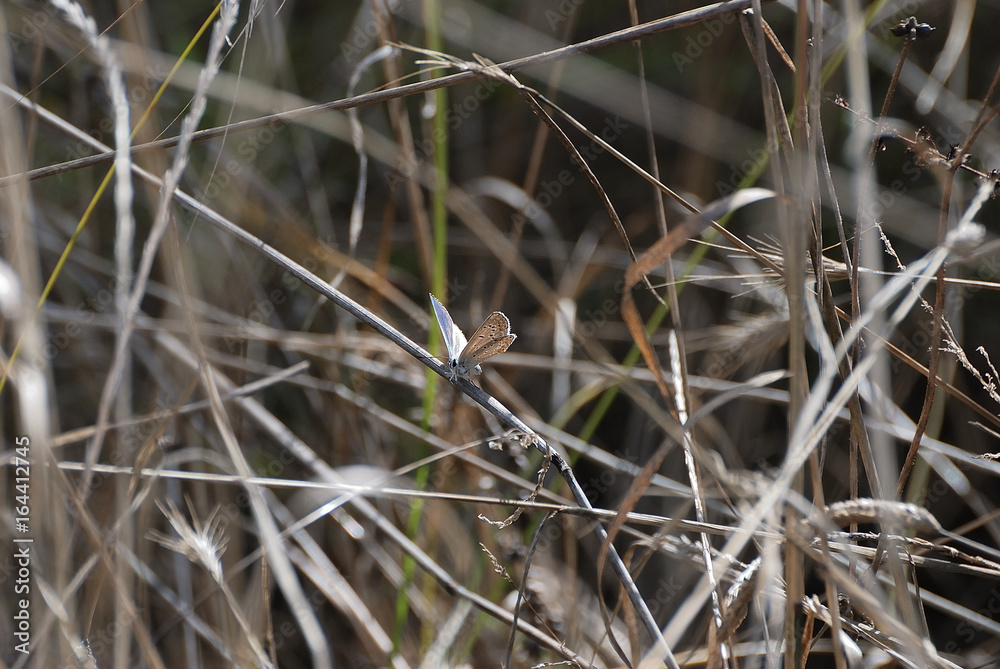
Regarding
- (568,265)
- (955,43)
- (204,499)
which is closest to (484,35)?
(568,265)

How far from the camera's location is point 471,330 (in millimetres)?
1915

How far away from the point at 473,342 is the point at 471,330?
0.93 m

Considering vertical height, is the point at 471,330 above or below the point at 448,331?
below

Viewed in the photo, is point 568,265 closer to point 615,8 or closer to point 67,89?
point 615,8

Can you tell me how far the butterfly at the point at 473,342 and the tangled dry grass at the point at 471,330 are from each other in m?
0.05

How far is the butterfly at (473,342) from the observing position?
3.08 feet
